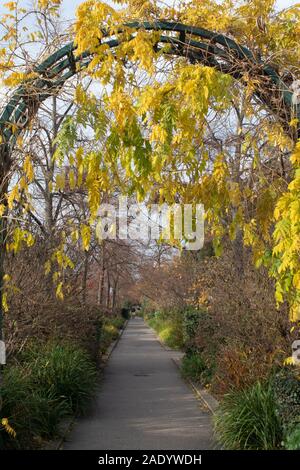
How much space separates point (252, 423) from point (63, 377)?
3.82 m

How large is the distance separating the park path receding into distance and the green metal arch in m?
4.36

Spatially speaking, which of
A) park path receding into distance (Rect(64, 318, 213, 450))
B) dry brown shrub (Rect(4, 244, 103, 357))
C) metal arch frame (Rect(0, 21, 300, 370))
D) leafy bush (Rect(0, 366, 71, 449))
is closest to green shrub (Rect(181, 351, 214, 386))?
park path receding into distance (Rect(64, 318, 213, 450))

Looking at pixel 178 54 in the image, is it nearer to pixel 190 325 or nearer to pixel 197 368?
pixel 197 368

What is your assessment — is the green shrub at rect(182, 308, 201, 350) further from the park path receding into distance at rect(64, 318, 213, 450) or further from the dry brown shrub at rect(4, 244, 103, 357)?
the dry brown shrub at rect(4, 244, 103, 357)

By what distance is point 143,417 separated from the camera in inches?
379

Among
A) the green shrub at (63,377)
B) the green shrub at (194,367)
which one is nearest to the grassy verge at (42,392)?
the green shrub at (63,377)

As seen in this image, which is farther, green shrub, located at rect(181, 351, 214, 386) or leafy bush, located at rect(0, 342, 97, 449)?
green shrub, located at rect(181, 351, 214, 386)

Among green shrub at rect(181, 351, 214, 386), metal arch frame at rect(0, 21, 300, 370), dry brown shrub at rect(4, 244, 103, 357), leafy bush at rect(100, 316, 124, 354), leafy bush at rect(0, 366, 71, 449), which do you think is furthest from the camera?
leafy bush at rect(100, 316, 124, 354)

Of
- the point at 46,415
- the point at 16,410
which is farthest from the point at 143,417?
the point at 16,410

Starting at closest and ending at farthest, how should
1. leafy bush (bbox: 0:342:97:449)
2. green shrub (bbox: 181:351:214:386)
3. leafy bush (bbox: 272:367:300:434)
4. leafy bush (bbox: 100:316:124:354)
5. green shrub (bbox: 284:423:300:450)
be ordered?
1. green shrub (bbox: 284:423:300:450)
2. leafy bush (bbox: 272:367:300:434)
3. leafy bush (bbox: 0:342:97:449)
4. green shrub (bbox: 181:351:214:386)
5. leafy bush (bbox: 100:316:124:354)

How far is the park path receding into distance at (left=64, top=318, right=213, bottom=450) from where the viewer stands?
776 cm

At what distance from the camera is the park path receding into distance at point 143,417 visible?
25.5 ft

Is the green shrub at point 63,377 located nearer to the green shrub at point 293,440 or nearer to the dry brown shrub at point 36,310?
the dry brown shrub at point 36,310
